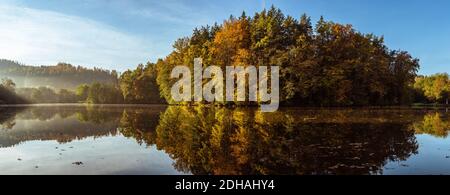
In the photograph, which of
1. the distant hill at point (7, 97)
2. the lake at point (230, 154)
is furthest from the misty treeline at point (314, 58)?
the distant hill at point (7, 97)

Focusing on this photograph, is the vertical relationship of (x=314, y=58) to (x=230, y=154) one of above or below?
above

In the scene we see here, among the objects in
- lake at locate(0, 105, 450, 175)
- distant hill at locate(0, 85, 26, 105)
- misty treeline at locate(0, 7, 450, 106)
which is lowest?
lake at locate(0, 105, 450, 175)

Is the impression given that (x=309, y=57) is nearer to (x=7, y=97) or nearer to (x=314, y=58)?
(x=314, y=58)

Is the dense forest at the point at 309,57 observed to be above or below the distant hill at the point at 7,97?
above

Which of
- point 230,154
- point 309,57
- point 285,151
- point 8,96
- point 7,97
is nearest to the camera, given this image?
point 230,154

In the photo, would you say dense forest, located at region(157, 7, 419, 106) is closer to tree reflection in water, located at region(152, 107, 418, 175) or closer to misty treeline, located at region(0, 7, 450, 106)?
misty treeline, located at region(0, 7, 450, 106)

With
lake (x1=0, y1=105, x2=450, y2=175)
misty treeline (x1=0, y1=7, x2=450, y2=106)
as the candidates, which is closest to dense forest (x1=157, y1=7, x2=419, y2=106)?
misty treeline (x1=0, y1=7, x2=450, y2=106)

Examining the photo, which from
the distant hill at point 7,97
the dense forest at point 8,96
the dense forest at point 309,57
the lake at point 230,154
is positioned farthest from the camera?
the dense forest at point 8,96

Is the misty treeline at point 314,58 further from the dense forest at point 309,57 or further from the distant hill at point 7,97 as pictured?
the distant hill at point 7,97

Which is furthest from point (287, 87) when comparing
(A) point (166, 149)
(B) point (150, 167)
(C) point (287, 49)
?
(B) point (150, 167)

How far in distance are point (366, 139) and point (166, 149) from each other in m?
9.12

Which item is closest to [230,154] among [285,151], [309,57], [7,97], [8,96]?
[285,151]
